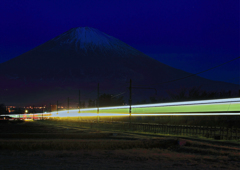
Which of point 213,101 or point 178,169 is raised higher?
point 213,101

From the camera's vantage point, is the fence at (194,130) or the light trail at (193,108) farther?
the fence at (194,130)

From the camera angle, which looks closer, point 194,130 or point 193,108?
point 193,108

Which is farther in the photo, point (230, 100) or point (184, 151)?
point (230, 100)

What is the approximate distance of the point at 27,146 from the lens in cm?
2333

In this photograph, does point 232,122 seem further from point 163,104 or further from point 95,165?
point 95,165

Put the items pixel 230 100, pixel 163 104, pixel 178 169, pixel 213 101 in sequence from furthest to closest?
pixel 163 104 → pixel 213 101 → pixel 230 100 → pixel 178 169

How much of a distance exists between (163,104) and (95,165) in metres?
27.9

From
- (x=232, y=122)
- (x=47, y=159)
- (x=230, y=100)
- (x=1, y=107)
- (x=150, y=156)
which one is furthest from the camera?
(x=1, y=107)

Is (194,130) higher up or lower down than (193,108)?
lower down

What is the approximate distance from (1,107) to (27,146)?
184 meters

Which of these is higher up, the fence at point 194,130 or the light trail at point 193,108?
the light trail at point 193,108

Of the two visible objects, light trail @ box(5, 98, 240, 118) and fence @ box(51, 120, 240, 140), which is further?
fence @ box(51, 120, 240, 140)

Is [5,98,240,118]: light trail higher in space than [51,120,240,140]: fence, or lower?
higher

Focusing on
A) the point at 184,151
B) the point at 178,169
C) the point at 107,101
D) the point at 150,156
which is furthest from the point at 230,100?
the point at 107,101
